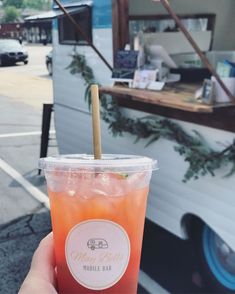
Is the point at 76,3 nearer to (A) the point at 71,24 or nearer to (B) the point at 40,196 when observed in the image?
(A) the point at 71,24

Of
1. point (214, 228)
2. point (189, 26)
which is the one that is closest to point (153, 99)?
point (214, 228)

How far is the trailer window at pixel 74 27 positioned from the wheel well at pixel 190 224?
195 centimetres

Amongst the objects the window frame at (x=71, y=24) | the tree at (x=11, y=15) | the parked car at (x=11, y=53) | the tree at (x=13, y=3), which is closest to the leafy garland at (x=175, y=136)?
the window frame at (x=71, y=24)

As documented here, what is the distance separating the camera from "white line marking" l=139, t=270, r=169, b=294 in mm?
3988

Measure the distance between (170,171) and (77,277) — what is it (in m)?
2.73

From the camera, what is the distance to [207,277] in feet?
12.9

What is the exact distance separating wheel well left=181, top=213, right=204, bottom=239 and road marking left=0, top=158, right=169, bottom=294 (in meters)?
0.47

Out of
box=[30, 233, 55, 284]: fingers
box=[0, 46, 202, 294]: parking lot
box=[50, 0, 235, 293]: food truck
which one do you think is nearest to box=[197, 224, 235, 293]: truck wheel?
box=[50, 0, 235, 293]: food truck

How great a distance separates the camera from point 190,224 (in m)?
3.94

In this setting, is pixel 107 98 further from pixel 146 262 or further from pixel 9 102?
pixel 9 102

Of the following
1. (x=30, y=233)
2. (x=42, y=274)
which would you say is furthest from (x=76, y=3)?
(x=42, y=274)

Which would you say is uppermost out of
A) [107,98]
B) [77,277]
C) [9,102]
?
[77,277]

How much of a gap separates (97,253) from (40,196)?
4.83 m

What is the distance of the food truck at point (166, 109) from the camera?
11.3 feet
